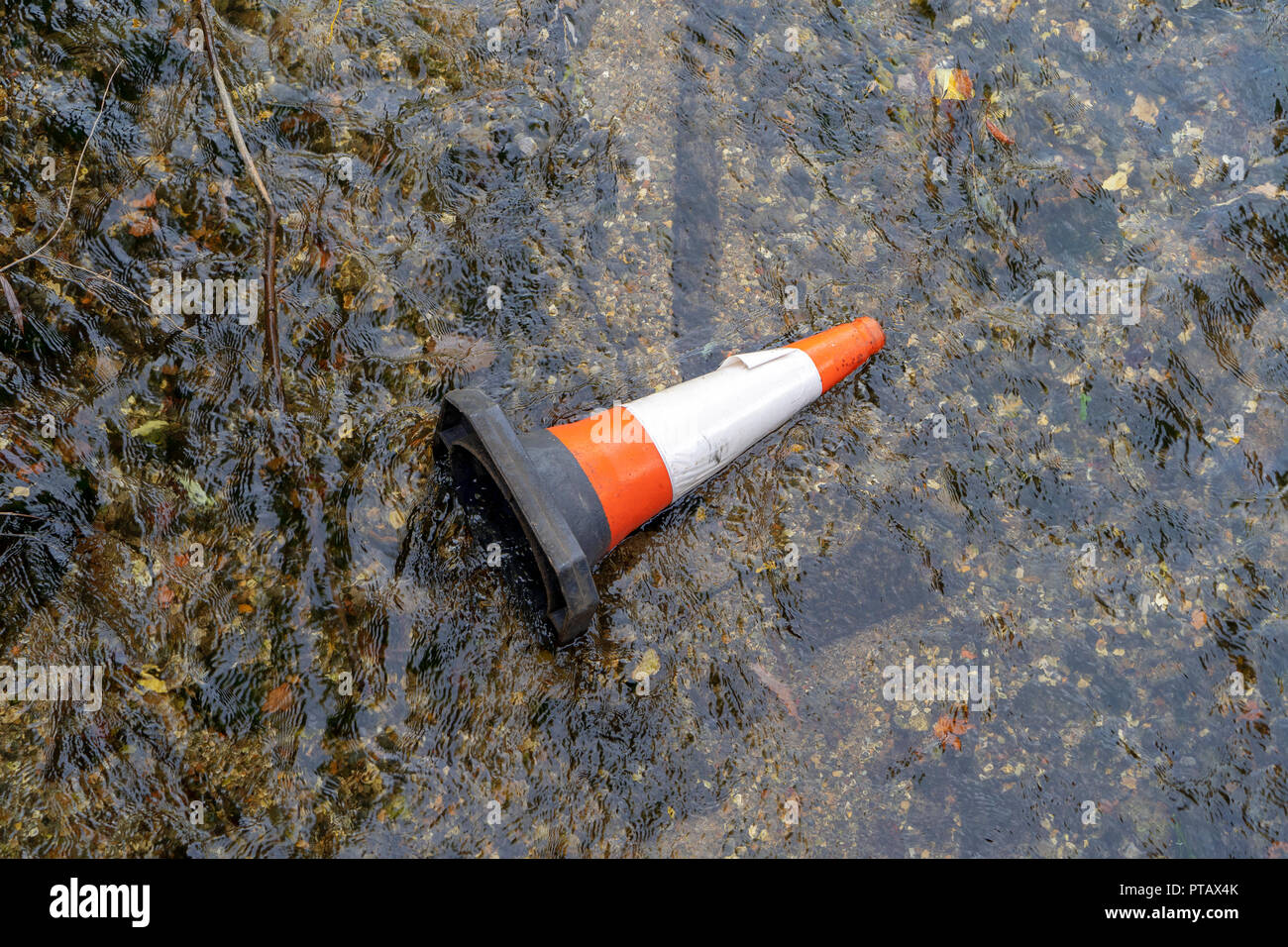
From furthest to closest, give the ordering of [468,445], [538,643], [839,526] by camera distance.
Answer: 1. [839,526]
2. [538,643]
3. [468,445]

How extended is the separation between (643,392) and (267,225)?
5.65ft

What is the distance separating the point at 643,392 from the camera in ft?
11.6

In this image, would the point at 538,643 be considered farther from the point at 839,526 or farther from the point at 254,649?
the point at 839,526

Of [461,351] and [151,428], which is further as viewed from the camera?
[461,351]

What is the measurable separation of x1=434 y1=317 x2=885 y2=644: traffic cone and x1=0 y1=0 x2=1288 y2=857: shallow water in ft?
0.57

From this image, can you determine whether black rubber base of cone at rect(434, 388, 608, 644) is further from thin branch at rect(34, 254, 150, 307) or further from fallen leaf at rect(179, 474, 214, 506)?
thin branch at rect(34, 254, 150, 307)

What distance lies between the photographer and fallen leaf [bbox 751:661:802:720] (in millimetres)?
3229

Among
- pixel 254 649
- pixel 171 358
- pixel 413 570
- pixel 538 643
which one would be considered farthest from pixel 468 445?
pixel 171 358

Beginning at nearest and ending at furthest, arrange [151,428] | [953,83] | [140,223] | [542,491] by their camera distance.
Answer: [542,491] < [151,428] < [140,223] < [953,83]

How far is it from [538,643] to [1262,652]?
284 cm

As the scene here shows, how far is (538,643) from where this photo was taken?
3199mm

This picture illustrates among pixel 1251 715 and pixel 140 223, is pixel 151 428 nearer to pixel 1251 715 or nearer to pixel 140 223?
pixel 140 223

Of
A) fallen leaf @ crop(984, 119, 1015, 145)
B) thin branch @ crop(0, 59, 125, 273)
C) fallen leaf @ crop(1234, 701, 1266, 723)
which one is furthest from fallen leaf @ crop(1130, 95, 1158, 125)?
thin branch @ crop(0, 59, 125, 273)

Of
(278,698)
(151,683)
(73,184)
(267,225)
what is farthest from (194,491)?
(73,184)
